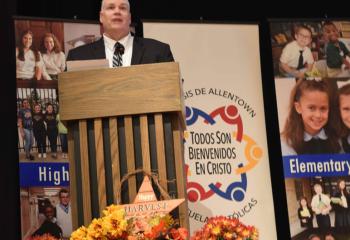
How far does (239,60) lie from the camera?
5621 millimetres

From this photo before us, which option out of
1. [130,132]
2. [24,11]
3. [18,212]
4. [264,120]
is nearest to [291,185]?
[264,120]

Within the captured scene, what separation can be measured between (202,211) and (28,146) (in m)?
1.43

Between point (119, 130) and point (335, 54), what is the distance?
3.51 m

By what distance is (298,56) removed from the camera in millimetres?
5730

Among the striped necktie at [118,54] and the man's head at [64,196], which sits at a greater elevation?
the striped necktie at [118,54]

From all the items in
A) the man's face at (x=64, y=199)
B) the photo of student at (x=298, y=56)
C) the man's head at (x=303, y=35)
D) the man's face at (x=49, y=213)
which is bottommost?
the man's face at (x=49, y=213)

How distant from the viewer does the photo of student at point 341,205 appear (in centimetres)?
543

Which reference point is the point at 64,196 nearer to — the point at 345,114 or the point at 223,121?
the point at 223,121

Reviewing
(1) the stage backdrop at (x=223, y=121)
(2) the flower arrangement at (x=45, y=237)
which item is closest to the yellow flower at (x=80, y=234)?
(2) the flower arrangement at (x=45, y=237)

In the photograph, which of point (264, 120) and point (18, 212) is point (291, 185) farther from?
point (18, 212)

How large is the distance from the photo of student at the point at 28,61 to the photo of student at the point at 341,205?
8.23 ft

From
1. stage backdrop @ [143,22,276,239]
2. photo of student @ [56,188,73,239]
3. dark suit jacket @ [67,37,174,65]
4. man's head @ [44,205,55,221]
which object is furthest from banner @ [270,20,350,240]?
dark suit jacket @ [67,37,174,65]

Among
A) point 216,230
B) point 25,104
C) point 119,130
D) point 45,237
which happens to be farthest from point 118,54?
point 45,237

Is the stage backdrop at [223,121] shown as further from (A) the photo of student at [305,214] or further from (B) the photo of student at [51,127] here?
(B) the photo of student at [51,127]
